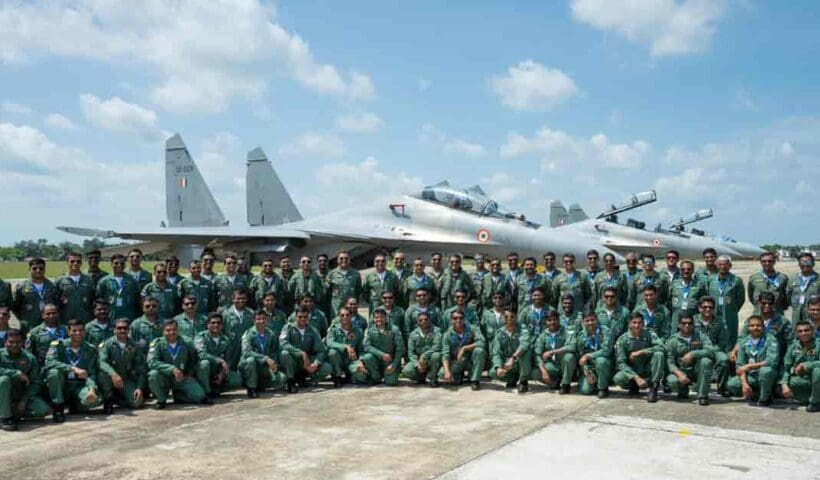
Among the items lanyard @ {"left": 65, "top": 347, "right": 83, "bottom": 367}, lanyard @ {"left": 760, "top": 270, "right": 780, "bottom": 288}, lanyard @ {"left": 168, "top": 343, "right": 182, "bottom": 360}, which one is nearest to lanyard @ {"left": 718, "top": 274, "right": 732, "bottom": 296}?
lanyard @ {"left": 760, "top": 270, "right": 780, "bottom": 288}

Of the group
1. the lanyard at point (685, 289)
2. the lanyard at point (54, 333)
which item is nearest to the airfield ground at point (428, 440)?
the lanyard at point (54, 333)

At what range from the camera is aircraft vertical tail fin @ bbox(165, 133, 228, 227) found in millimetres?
20500

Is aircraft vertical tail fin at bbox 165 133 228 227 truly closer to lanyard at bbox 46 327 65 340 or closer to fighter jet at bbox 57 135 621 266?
fighter jet at bbox 57 135 621 266

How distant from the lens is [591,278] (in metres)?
9.11

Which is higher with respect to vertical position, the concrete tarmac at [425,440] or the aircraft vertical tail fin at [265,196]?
the aircraft vertical tail fin at [265,196]

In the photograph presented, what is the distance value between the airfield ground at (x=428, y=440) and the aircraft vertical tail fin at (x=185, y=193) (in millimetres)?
14301

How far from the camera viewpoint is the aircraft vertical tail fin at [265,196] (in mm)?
19953

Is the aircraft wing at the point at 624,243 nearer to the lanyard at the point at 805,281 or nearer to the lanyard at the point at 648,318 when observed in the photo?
the lanyard at the point at 805,281

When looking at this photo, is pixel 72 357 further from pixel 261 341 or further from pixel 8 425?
pixel 261 341

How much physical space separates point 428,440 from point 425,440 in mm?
23

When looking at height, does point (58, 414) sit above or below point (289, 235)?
below

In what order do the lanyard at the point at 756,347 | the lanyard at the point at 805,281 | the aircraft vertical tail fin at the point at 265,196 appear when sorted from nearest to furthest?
the lanyard at the point at 756,347
the lanyard at the point at 805,281
the aircraft vertical tail fin at the point at 265,196

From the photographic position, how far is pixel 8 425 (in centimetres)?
582

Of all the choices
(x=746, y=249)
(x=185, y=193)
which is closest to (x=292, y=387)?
(x=185, y=193)
